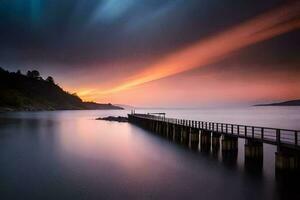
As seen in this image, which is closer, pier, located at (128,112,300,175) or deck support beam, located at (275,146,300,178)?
deck support beam, located at (275,146,300,178)

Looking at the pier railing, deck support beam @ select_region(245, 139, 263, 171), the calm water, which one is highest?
the pier railing

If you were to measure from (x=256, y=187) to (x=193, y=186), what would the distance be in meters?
4.08

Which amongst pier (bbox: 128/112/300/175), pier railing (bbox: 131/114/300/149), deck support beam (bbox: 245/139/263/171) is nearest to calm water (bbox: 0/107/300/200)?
deck support beam (bbox: 245/139/263/171)

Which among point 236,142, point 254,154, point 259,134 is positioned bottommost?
point 254,154

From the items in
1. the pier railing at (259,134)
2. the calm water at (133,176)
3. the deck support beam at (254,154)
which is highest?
the pier railing at (259,134)

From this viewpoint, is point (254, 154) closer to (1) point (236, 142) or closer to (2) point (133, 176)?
(1) point (236, 142)

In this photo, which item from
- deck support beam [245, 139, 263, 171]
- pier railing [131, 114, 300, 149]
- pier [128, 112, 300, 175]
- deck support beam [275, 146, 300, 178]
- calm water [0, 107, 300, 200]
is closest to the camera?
calm water [0, 107, 300, 200]

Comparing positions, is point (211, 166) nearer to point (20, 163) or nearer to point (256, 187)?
point (256, 187)

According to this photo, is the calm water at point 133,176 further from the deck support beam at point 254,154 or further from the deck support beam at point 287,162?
the deck support beam at point 287,162

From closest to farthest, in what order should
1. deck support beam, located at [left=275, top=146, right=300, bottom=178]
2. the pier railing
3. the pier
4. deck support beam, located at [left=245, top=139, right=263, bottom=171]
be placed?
deck support beam, located at [left=275, top=146, right=300, bottom=178] → the pier → the pier railing → deck support beam, located at [left=245, top=139, right=263, bottom=171]

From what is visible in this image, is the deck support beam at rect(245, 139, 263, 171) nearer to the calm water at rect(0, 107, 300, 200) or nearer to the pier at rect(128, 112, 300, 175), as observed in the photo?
the pier at rect(128, 112, 300, 175)

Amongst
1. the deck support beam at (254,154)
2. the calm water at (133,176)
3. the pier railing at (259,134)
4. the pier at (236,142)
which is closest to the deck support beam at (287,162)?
the pier at (236,142)

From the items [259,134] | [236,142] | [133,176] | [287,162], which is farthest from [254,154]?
Answer: [133,176]

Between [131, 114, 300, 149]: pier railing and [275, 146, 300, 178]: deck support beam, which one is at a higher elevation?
[131, 114, 300, 149]: pier railing
